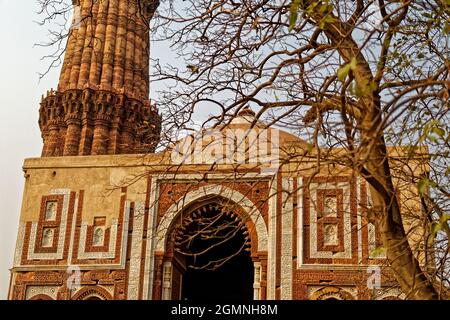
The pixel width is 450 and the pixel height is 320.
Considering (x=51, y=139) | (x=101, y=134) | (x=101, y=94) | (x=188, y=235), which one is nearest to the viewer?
(x=188, y=235)

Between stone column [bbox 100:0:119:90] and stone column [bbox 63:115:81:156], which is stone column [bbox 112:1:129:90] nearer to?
stone column [bbox 100:0:119:90]

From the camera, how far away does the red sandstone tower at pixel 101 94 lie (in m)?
19.5

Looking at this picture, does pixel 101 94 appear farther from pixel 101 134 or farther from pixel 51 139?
pixel 51 139

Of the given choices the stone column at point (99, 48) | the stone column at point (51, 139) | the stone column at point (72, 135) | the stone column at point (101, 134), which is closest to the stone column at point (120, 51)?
the stone column at point (99, 48)

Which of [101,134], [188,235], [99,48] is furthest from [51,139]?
[188,235]

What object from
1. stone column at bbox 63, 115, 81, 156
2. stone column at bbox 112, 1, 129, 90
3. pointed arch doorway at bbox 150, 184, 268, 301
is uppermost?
stone column at bbox 112, 1, 129, 90

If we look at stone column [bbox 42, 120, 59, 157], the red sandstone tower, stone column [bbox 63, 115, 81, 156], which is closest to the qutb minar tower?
stone column [bbox 63, 115, 81, 156]

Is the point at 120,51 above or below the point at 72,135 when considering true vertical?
above

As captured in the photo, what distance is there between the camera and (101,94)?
19703 millimetres

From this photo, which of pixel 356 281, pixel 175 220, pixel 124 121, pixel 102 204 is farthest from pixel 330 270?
pixel 124 121

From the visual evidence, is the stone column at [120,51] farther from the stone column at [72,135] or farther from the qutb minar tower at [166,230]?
the qutb minar tower at [166,230]

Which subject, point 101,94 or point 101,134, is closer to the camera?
point 101,134

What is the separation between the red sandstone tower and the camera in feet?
64.0

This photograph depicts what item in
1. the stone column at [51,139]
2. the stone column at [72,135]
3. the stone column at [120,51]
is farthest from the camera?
the stone column at [120,51]
